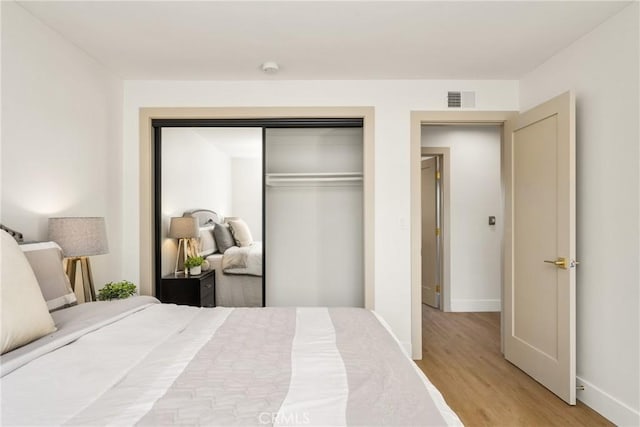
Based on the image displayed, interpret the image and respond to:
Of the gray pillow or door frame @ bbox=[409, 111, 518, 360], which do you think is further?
the gray pillow

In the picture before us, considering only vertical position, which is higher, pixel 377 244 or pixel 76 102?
pixel 76 102

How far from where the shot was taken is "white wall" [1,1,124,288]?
201cm

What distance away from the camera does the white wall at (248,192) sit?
352 centimetres

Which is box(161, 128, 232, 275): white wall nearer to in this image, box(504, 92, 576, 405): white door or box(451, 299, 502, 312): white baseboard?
box(504, 92, 576, 405): white door

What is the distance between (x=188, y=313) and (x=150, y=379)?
88cm

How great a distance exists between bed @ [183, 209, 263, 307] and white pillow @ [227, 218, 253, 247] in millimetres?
51

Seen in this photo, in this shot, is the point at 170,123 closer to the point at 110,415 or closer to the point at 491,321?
the point at 110,415

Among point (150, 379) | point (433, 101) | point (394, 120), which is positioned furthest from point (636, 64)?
point (150, 379)

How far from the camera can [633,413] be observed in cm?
206

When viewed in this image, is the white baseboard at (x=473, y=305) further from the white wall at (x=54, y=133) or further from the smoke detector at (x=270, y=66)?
the white wall at (x=54, y=133)

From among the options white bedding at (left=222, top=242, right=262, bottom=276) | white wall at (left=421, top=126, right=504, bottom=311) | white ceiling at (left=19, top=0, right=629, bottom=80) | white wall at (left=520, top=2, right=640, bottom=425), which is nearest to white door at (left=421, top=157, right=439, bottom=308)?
white wall at (left=421, top=126, right=504, bottom=311)

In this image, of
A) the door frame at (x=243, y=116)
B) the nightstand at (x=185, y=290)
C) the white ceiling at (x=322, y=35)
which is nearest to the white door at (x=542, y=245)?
the white ceiling at (x=322, y=35)

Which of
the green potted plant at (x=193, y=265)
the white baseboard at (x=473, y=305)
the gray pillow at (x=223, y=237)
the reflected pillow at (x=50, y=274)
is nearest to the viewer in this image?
the reflected pillow at (x=50, y=274)

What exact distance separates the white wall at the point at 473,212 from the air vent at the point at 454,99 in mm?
1591
